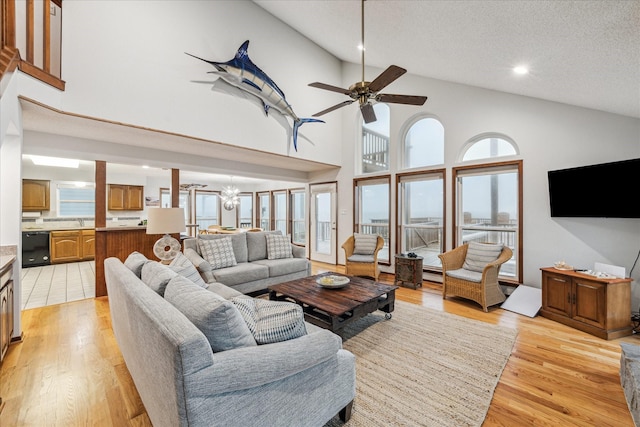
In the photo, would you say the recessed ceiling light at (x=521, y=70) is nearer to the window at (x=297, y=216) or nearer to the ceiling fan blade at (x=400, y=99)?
the ceiling fan blade at (x=400, y=99)

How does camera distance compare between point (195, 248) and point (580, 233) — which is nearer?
A: point (580, 233)

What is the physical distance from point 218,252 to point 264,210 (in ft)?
20.1

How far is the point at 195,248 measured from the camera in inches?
157

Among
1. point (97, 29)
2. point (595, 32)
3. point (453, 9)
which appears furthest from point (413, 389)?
point (97, 29)

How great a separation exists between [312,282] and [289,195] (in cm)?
557

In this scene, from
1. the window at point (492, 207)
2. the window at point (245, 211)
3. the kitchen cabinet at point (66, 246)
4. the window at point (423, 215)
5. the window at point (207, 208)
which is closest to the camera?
the window at point (492, 207)

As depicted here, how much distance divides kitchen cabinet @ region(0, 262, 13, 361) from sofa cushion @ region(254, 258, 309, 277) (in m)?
2.62

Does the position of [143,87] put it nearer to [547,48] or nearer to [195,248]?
[195,248]

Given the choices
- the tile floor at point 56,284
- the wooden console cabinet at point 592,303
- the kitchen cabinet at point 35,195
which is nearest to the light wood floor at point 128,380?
the wooden console cabinet at point 592,303

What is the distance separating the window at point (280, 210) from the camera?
897 centimetres

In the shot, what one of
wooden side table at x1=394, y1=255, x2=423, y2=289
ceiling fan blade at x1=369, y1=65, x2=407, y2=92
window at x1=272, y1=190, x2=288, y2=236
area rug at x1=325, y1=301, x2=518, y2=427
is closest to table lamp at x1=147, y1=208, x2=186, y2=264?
area rug at x1=325, y1=301, x2=518, y2=427

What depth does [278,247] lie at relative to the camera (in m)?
4.64

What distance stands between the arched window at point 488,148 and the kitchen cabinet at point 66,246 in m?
8.83

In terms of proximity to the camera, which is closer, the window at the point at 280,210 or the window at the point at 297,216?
the window at the point at 297,216
